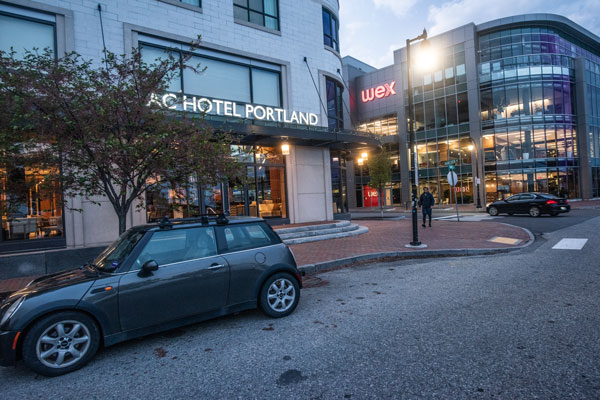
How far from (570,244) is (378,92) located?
34.3 m

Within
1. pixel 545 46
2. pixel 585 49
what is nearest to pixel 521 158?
pixel 545 46

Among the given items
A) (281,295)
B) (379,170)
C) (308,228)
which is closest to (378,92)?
(379,170)

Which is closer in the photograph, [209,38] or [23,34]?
[23,34]

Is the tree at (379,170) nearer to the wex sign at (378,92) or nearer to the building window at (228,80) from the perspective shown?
the wex sign at (378,92)

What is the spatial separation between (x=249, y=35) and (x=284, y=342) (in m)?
12.6

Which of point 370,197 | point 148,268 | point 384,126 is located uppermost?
point 384,126

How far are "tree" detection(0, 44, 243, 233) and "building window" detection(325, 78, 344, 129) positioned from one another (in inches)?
408

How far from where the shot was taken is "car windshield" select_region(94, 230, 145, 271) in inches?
154

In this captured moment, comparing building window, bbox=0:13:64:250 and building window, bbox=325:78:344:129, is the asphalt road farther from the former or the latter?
building window, bbox=325:78:344:129

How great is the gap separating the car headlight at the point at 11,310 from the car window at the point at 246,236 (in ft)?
7.26

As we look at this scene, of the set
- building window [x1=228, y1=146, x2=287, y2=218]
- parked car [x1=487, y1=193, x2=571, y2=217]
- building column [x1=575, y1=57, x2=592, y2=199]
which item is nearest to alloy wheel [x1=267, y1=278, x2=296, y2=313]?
building window [x1=228, y1=146, x2=287, y2=218]

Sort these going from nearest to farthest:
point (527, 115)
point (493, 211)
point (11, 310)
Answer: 1. point (11, 310)
2. point (493, 211)
3. point (527, 115)

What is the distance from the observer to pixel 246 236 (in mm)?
4688

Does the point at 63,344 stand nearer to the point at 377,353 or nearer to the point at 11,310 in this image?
the point at 11,310
